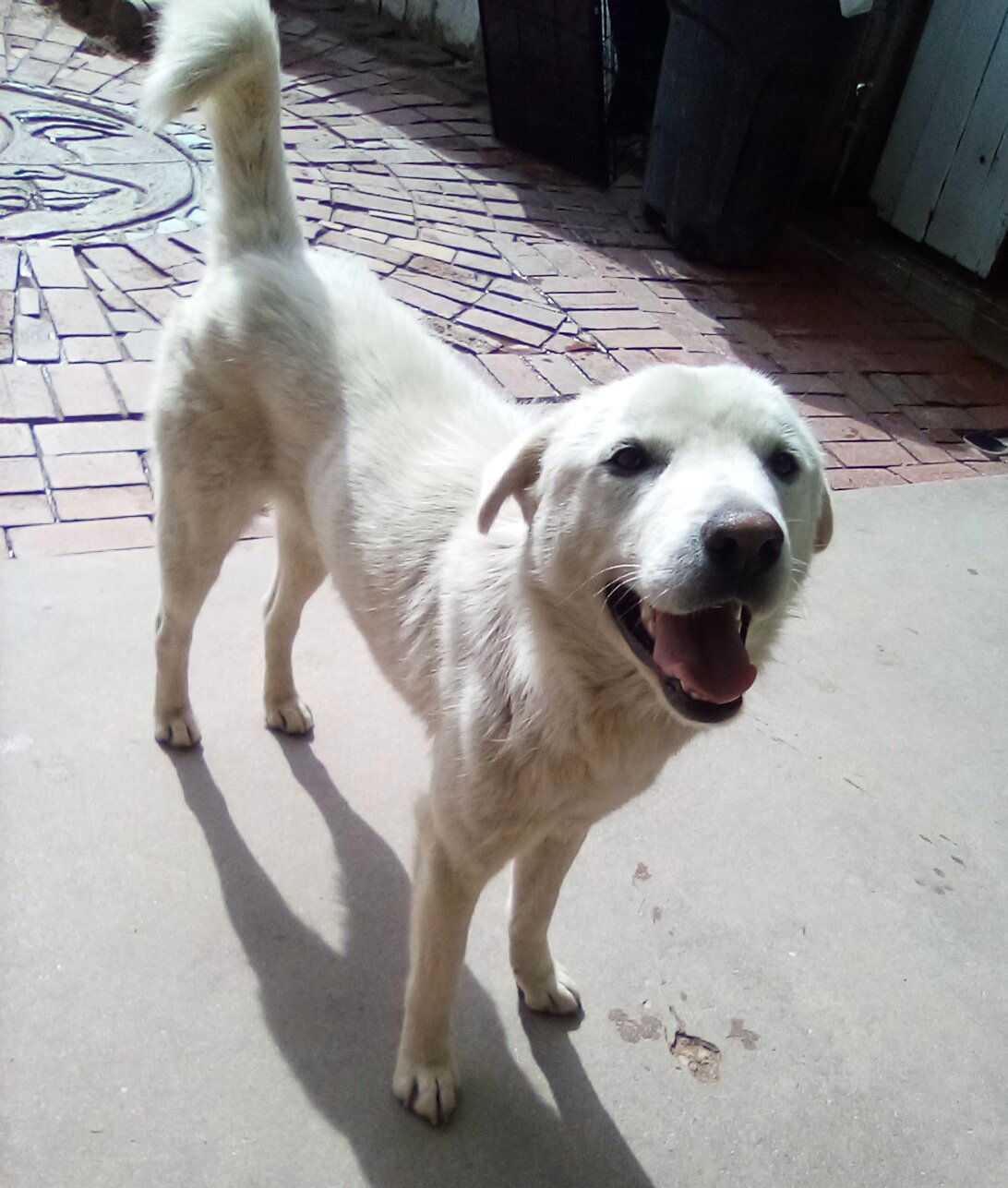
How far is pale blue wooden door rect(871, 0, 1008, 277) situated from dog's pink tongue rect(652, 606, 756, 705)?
15.6 feet

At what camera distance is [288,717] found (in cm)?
257

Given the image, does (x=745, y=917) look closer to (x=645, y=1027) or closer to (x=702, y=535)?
(x=645, y=1027)

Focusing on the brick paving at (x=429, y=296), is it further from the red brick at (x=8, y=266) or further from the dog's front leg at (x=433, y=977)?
the dog's front leg at (x=433, y=977)

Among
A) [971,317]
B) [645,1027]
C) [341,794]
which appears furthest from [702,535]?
[971,317]

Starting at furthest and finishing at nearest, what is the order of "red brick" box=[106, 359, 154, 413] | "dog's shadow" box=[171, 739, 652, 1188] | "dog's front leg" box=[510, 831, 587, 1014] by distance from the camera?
"red brick" box=[106, 359, 154, 413]
"dog's front leg" box=[510, 831, 587, 1014]
"dog's shadow" box=[171, 739, 652, 1188]

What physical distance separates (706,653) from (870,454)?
2.80 m

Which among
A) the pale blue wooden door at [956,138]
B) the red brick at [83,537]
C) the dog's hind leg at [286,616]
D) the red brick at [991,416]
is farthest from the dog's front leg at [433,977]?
the pale blue wooden door at [956,138]

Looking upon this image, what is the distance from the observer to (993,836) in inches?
103

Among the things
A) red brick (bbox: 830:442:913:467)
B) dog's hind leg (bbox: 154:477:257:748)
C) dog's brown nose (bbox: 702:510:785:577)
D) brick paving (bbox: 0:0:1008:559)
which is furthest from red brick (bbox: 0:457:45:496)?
red brick (bbox: 830:442:913:467)

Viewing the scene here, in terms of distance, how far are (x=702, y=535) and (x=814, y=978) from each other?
1.24m

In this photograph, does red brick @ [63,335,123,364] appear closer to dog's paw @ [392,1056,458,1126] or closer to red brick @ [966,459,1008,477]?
dog's paw @ [392,1056,458,1126]

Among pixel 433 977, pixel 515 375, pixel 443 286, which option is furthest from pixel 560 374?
pixel 433 977

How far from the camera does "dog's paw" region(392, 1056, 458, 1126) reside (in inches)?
71.8

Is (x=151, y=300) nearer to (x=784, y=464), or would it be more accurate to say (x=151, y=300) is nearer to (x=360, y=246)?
(x=360, y=246)
